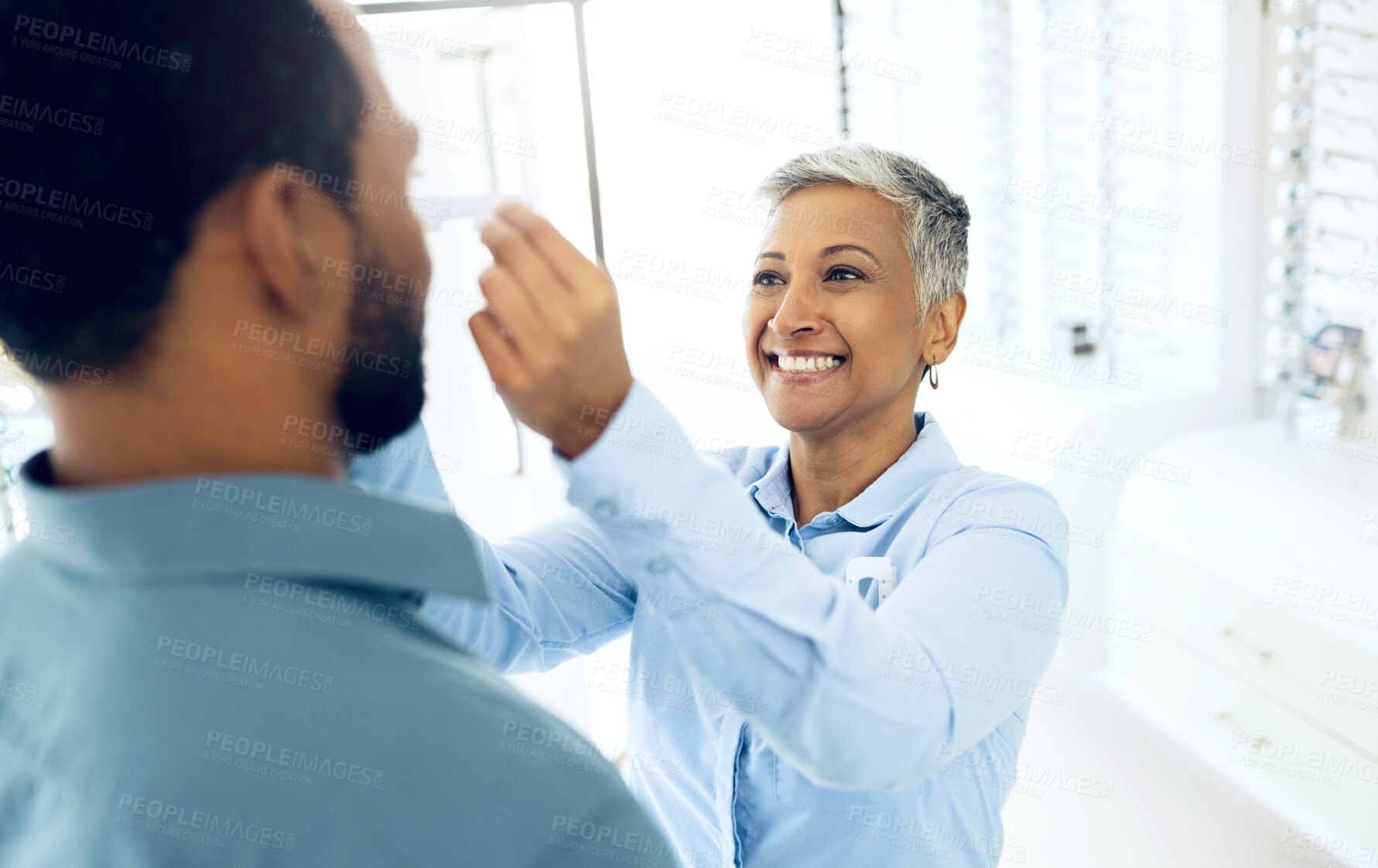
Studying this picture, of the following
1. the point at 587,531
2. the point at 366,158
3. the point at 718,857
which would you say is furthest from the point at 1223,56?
the point at 366,158

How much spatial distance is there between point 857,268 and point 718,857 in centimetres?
73

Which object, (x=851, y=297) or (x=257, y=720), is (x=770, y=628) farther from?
(x=851, y=297)

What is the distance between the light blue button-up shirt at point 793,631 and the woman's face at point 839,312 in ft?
0.36

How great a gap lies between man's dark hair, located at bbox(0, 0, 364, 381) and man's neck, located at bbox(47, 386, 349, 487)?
0.02 metres

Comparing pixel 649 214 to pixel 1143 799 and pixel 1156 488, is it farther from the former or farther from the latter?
pixel 1143 799

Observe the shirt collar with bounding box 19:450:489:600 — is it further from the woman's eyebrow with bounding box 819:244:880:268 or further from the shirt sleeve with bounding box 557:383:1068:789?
the woman's eyebrow with bounding box 819:244:880:268

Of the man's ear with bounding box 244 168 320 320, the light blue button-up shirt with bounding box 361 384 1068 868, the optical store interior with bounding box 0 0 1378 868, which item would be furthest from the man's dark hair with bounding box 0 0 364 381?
the optical store interior with bounding box 0 0 1378 868

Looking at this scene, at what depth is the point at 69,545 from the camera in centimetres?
45

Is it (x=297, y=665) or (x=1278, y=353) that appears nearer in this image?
(x=297, y=665)

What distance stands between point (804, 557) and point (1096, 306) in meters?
2.15

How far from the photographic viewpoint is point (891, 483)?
114cm

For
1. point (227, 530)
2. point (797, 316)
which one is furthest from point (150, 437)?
point (797, 316)

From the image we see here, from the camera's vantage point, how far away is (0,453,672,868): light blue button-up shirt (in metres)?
0.41

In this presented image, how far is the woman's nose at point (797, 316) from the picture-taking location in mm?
1181
